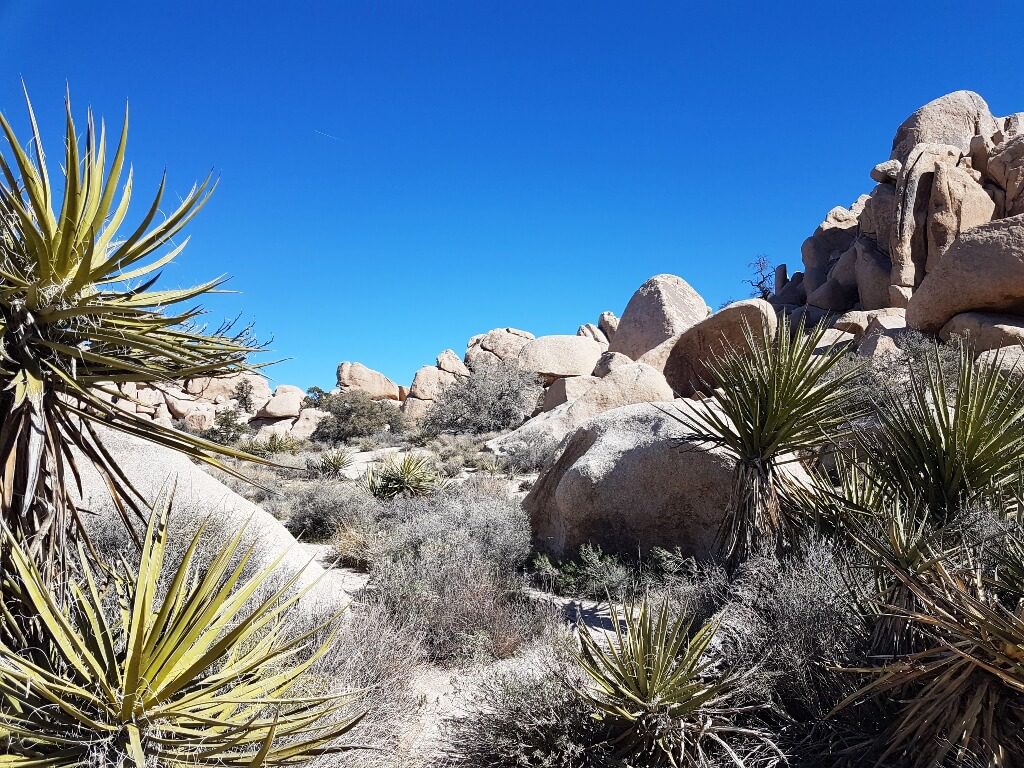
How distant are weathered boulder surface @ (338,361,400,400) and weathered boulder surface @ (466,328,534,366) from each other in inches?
203

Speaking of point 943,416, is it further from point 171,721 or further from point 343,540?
point 343,540

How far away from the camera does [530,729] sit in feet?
11.7

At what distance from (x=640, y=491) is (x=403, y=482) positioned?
5412 millimetres

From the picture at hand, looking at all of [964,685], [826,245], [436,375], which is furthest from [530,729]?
[826,245]

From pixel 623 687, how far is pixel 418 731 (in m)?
1.49

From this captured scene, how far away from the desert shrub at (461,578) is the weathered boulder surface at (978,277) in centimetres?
1549

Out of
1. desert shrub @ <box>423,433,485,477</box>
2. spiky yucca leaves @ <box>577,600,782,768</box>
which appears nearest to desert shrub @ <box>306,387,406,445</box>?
desert shrub @ <box>423,433,485,477</box>

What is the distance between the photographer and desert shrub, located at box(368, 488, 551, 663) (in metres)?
5.31

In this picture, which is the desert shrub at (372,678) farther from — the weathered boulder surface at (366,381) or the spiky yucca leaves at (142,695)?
the weathered boulder surface at (366,381)

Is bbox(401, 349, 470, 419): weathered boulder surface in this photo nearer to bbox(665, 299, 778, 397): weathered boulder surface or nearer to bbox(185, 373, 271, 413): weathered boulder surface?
bbox(185, 373, 271, 413): weathered boulder surface

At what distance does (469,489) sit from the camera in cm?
1095

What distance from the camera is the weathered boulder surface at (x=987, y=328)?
50.7 feet

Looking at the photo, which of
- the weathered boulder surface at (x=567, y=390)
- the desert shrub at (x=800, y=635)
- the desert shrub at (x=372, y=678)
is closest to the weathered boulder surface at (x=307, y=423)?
the weathered boulder surface at (x=567, y=390)

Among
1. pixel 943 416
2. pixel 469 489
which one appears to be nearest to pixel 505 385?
pixel 469 489
